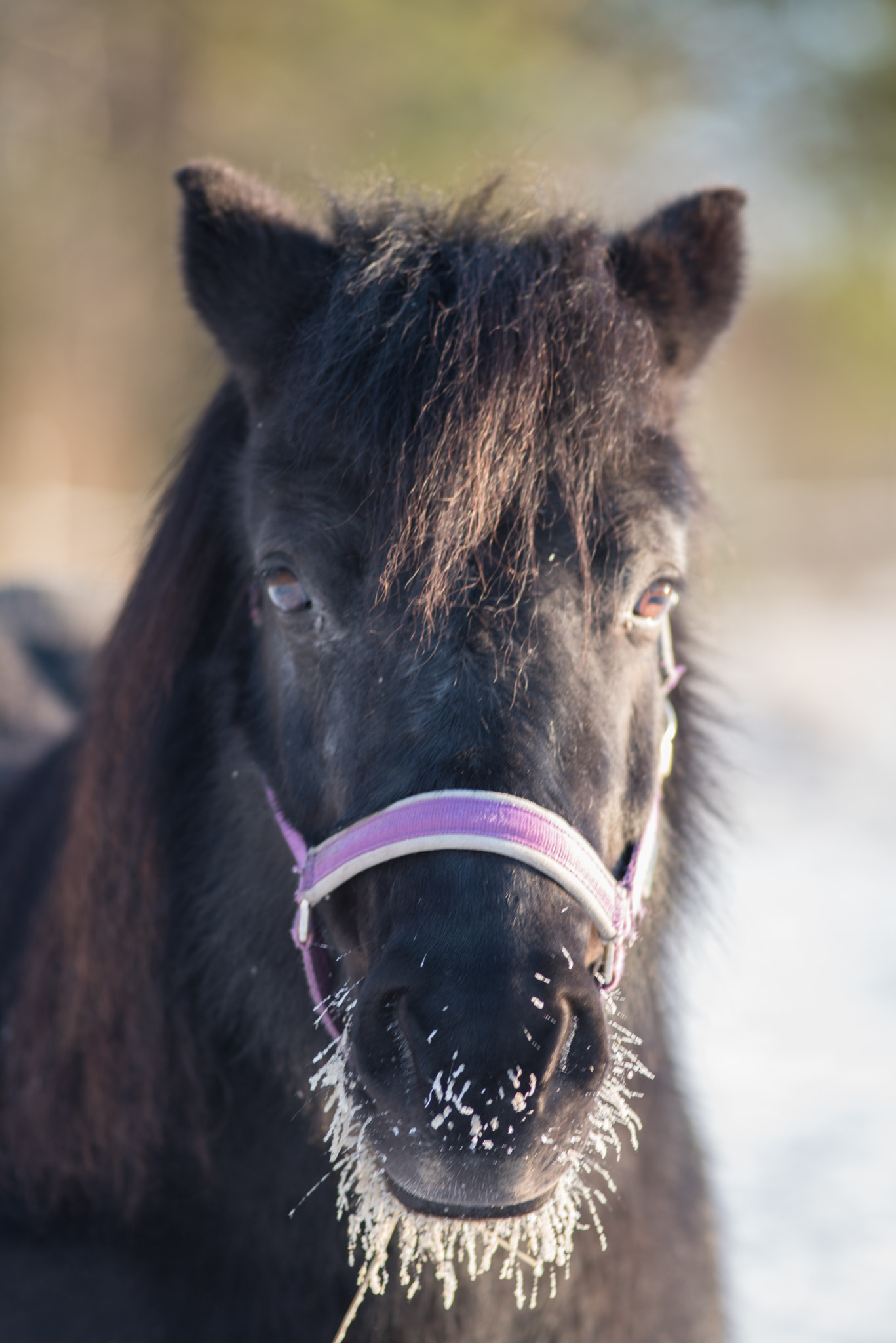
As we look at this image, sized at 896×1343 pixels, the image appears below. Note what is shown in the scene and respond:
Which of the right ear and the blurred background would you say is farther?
the blurred background

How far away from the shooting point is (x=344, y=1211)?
1763 mm

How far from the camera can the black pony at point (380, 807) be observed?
4.25 feet

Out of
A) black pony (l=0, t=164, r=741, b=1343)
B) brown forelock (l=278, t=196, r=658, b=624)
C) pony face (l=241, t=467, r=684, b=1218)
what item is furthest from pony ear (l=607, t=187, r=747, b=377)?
pony face (l=241, t=467, r=684, b=1218)

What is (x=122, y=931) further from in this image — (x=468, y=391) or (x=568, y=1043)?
(x=468, y=391)

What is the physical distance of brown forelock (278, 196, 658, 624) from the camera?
148cm

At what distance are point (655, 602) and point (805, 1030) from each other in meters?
3.63

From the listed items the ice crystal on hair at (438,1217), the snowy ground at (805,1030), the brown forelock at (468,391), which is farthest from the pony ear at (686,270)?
the ice crystal on hair at (438,1217)

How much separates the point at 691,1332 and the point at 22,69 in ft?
58.0

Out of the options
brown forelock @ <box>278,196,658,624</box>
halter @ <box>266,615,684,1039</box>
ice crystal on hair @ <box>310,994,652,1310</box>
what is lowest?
ice crystal on hair @ <box>310,994,652,1310</box>

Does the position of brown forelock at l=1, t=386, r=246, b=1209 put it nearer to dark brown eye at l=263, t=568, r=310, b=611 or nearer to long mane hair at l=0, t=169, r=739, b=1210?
long mane hair at l=0, t=169, r=739, b=1210

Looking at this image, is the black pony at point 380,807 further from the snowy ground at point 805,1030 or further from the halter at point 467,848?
the snowy ground at point 805,1030

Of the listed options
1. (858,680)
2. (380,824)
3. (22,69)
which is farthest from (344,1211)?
(22,69)

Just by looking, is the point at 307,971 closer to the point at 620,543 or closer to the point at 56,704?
the point at 620,543

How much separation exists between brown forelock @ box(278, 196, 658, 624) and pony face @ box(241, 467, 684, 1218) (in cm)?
6
